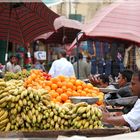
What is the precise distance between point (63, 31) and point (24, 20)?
5229 mm

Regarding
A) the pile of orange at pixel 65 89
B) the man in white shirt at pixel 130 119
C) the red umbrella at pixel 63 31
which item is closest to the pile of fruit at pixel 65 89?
the pile of orange at pixel 65 89

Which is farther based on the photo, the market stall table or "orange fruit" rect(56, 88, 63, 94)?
"orange fruit" rect(56, 88, 63, 94)

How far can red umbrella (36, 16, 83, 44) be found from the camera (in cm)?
1402

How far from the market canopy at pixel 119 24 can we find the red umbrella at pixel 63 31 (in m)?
6.70

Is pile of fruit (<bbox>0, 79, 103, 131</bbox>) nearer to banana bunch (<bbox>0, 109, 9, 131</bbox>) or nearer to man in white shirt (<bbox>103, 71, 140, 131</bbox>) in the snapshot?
banana bunch (<bbox>0, 109, 9, 131</bbox>)

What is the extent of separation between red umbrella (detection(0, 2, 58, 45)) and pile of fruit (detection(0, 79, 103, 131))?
4215mm

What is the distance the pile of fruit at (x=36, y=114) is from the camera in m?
3.75

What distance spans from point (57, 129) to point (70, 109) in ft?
0.94

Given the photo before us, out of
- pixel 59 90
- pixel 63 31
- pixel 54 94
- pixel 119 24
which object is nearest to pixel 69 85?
pixel 59 90

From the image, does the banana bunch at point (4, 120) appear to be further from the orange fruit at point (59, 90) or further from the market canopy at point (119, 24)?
the market canopy at point (119, 24)

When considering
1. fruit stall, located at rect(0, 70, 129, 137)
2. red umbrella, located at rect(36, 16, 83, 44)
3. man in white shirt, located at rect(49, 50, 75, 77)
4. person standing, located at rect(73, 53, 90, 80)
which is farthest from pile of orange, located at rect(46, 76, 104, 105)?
red umbrella, located at rect(36, 16, 83, 44)

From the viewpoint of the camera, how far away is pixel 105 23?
21.8 ft

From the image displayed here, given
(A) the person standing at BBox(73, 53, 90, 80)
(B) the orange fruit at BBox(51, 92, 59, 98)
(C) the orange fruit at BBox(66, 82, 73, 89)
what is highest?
(C) the orange fruit at BBox(66, 82, 73, 89)

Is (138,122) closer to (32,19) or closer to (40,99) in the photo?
(40,99)
